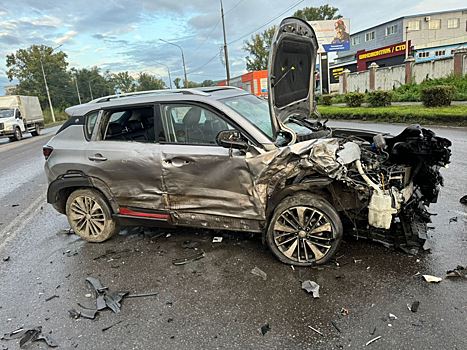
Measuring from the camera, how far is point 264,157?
11.6 feet

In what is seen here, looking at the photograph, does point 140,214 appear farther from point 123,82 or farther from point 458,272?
point 123,82

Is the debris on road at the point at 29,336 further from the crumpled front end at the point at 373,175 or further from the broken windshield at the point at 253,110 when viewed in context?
the broken windshield at the point at 253,110

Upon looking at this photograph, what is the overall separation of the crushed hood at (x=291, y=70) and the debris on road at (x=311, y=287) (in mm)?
1563

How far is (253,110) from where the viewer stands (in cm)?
423

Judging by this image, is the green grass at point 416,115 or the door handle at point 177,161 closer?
the door handle at point 177,161

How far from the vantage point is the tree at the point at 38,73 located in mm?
62972

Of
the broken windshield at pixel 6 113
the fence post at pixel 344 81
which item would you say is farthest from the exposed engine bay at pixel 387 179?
the fence post at pixel 344 81

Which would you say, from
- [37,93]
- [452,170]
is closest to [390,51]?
[452,170]

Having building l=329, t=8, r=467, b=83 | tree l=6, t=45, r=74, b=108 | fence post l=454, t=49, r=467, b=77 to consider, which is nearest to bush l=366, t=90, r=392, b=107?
fence post l=454, t=49, r=467, b=77

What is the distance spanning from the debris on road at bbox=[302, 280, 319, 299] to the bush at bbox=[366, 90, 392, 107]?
19959mm

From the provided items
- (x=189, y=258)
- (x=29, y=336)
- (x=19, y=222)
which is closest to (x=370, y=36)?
(x=19, y=222)

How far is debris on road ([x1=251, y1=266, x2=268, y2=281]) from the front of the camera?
11.5 feet

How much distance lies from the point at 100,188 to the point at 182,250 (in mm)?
1295

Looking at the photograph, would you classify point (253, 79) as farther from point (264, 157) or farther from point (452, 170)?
point (264, 157)
